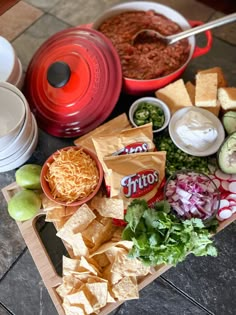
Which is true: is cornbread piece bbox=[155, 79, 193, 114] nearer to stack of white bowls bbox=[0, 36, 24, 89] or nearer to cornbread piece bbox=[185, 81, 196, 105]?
cornbread piece bbox=[185, 81, 196, 105]

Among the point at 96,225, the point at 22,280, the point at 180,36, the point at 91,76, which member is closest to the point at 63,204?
the point at 96,225

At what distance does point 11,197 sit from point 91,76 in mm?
411

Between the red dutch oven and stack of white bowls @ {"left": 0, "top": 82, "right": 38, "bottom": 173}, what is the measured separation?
0.31 metres

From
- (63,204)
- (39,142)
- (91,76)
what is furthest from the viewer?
(39,142)

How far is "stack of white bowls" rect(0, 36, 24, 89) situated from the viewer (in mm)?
1186

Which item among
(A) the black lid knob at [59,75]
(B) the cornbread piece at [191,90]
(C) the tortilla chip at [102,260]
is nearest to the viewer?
(C) the tortilla chip at [102,260]

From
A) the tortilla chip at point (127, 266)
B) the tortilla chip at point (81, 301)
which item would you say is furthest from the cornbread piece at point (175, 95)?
the tortilla chip at point (81, 301)

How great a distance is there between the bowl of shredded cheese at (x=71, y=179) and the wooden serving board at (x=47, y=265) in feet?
0.30

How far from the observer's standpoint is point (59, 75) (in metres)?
1.10

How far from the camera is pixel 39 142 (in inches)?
49.1

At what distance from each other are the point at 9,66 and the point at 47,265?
0.61 m

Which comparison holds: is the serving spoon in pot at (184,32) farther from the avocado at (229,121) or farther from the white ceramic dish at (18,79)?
the white ceramic dish at (18,79)

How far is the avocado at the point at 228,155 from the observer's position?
1051mm

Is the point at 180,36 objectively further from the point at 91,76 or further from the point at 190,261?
the point at 190,261
